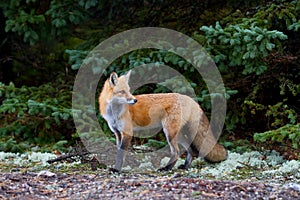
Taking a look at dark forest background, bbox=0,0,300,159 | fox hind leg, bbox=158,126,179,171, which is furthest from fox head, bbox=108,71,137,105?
dark forest background, bbox=0,0,300,159

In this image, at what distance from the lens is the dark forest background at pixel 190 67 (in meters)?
6.50

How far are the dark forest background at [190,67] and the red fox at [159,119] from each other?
72 cm

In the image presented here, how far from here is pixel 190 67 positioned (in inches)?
271

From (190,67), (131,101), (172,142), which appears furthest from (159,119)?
(190,67)

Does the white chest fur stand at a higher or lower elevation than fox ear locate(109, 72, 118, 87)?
lower

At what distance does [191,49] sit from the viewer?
22.4 feet

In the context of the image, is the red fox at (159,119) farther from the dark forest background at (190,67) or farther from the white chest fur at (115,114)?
the dark forest background at (190,67)

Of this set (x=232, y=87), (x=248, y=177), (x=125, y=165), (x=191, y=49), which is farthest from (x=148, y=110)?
(x=232, y=87)

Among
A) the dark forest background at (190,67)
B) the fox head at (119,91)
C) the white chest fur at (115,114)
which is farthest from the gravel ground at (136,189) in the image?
the dark forest background at (190,67)

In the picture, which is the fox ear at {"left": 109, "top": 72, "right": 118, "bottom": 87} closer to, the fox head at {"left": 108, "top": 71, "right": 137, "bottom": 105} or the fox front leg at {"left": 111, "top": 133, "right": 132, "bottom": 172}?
the fox head at {"left": 108, "top": 71, "right": 137, "bottom": 105}

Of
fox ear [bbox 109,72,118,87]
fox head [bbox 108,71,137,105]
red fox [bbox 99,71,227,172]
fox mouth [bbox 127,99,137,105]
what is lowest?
red fox [bbox 99,71,227,172]

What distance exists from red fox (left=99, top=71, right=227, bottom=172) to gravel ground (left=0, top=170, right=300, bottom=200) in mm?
821

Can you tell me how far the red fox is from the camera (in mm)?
5148

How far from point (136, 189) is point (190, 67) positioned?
10.2ft
